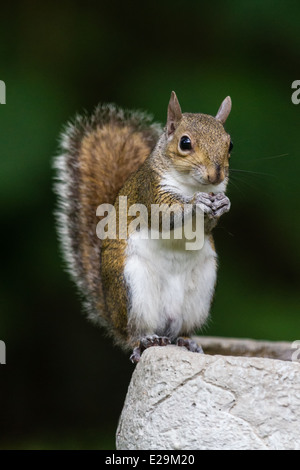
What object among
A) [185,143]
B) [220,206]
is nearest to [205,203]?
[220,206]

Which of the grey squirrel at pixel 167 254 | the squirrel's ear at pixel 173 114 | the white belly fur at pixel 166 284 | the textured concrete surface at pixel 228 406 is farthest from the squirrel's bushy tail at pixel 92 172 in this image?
the textured concrete surface at pixel 228 406

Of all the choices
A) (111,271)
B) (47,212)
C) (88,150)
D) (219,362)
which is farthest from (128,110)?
(219,362)

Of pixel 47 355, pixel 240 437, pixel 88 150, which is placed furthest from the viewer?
pixel 47 355

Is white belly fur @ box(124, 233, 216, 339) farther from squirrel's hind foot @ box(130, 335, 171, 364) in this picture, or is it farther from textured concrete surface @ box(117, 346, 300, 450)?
textured concrete surface @ box(117, 346, 300, 450)

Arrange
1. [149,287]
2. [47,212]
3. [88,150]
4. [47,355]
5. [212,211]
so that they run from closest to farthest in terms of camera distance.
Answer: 1. [212,211]
2. [149,287]
3. [88,150]
4. [47,212]
5. [47,355]

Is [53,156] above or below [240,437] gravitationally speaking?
above

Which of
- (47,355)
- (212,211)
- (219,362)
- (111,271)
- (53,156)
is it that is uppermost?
(53,156)

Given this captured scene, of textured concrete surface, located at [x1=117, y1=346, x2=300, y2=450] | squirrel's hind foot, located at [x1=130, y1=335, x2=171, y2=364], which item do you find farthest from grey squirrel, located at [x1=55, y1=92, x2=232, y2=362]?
textured concrete surface, located at [x1=117, y1=346, x2=300, y2=450]

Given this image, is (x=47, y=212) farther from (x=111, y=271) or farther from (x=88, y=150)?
(x=111, y=271)
